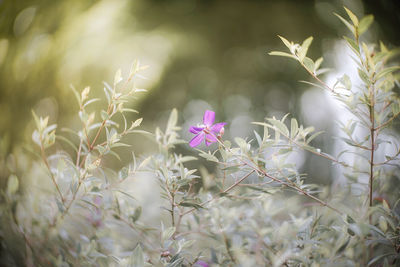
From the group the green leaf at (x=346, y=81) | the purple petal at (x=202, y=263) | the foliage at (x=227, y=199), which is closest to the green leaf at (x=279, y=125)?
the foliage at (x=227, y=199)

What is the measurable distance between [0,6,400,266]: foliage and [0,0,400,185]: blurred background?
6.1 inches

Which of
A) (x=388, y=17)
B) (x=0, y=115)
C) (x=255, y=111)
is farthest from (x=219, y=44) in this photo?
(x=0, y=115)

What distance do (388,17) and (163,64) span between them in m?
0.80

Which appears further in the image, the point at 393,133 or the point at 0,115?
the point at 0,115

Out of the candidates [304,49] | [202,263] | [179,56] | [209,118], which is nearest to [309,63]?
[304,49]

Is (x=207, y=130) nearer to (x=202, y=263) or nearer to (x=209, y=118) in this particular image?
(x=209, y=118)

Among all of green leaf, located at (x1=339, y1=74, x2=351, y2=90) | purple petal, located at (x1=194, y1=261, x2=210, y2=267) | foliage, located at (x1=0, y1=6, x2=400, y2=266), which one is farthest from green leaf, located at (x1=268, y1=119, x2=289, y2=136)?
purple petal, located at (x1=194, y1=261, x2=210, y2=267)

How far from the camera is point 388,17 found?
2.15 feet

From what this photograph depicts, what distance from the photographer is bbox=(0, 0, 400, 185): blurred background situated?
0.74 m

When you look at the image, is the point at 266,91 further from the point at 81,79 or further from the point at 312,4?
the point at 81,79

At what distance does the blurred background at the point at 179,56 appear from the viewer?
74 centimetres

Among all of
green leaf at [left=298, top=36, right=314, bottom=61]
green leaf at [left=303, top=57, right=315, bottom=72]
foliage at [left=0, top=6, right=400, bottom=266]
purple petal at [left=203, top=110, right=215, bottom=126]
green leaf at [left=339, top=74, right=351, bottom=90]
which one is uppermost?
green leaf at [left=298, top=36, right=314, bottom=61]

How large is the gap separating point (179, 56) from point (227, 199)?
836 mm

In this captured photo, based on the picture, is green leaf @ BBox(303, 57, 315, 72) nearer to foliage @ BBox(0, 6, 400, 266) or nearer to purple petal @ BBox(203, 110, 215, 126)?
foliage @ BBox(0, 6, 400, 266)
